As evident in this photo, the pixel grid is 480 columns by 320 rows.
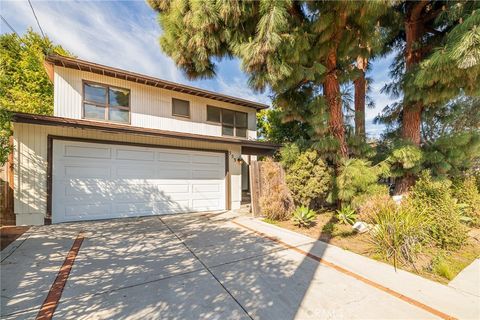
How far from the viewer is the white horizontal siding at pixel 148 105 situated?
735cm

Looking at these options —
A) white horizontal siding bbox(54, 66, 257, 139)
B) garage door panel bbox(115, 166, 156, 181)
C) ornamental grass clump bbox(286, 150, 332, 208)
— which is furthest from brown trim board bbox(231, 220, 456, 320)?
white horizontal siding bbox(54, 66, 257, 139)

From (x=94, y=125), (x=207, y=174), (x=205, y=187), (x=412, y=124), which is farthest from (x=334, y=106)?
(x=94, y=125)

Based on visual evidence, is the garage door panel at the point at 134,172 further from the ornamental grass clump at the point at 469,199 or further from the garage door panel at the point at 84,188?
the ornamental grass clump at the point at 469,199

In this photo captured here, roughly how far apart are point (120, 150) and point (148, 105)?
245 cm

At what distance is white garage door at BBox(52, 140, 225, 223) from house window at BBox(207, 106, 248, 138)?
196cm

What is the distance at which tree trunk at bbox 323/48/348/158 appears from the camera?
21.3 feet

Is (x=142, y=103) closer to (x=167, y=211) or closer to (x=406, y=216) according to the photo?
(x=167, y=211)

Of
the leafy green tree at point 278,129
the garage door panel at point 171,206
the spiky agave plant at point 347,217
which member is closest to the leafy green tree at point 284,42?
the spiky agave plant at point 347,217

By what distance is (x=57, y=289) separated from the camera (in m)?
2.80

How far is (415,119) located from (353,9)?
14.9 ft

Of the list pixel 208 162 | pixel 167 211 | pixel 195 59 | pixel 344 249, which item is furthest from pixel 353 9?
pixel 167 211

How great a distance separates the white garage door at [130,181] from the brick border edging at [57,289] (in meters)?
2.93

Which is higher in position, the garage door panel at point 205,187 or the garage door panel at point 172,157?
the garage door panel at point 172,157

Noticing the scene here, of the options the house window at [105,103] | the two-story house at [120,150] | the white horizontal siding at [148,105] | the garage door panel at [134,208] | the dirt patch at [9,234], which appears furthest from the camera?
the house window at [105,103]
